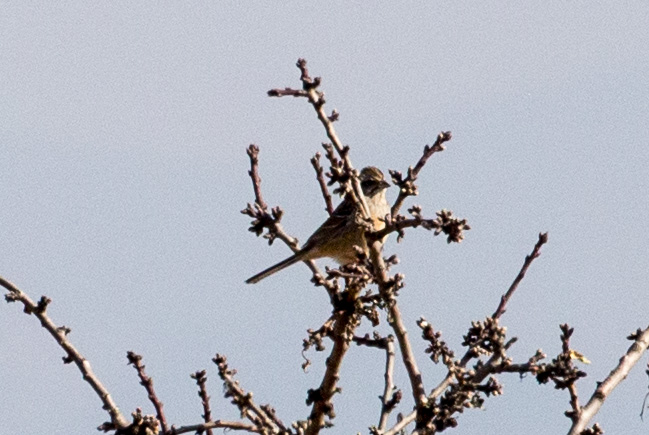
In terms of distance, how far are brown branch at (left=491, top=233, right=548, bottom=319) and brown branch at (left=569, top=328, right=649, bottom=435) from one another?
64 cm

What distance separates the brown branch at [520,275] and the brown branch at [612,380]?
0.64 metres

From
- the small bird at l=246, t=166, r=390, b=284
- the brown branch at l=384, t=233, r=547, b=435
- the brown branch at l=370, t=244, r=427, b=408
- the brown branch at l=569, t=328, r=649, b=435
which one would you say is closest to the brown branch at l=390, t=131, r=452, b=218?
the brown branch at l=370, t=244, r=427, b=408

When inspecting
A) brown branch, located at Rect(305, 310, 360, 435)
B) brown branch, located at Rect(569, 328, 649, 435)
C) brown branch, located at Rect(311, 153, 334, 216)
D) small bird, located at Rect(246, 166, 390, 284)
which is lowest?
brown branch, located at Rect(569, 328, 649, 435)

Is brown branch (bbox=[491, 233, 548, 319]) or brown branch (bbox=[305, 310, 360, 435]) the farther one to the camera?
brown branch (bbox=[491, 233, 548, 319])

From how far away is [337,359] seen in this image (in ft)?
16.5

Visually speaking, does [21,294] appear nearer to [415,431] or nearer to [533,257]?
[415,431]

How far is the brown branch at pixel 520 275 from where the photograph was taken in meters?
5.54

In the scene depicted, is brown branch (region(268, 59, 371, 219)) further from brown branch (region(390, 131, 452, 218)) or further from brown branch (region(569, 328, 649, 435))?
brown branch (region(569, 328, 649, 435))

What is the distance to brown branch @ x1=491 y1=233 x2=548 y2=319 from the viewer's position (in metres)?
5.54

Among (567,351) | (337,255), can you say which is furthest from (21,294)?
(337,255)

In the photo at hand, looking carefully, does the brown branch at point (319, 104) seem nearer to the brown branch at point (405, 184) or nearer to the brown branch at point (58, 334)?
the brown branch at point (405, 184)

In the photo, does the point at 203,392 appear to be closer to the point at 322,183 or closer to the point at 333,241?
the point at 322,183

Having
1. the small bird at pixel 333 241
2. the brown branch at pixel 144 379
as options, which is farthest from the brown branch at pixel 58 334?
the small bird at pixel 333 241

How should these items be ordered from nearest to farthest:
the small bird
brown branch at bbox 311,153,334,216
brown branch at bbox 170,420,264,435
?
brown branch at bbox 170,420,264,435
brown branch at bbox 311,153,334,216
the small bird
